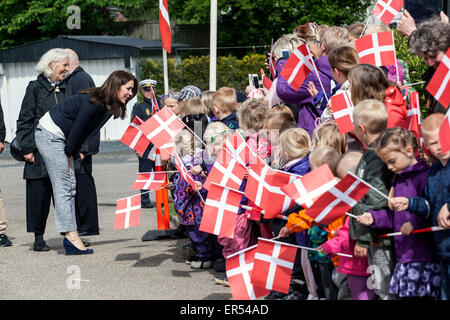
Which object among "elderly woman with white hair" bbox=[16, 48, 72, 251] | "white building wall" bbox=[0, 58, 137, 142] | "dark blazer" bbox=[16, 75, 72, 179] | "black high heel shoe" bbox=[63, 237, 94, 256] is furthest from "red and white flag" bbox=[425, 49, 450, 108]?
"white building wall" bbox=[0, 58, 137, 142]

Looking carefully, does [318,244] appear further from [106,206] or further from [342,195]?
[106,206]

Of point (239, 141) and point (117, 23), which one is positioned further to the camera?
point (117, 23)

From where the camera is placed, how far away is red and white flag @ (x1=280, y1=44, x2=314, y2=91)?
6375 mm

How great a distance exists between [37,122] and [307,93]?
313 centimetres

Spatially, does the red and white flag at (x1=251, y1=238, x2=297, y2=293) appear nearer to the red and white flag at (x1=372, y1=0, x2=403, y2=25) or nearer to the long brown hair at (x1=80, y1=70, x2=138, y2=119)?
the long brown hair at (x1=80, y1=70, x2=138, y2=119)

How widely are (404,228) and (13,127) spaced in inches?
939

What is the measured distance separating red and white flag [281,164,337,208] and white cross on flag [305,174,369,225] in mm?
65

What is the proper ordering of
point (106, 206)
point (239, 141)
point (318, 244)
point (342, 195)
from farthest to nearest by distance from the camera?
point (106, 206), point (239, 141), point (318, 244), point (342, 195)

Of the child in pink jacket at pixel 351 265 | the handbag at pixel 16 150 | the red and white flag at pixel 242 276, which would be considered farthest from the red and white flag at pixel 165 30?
the child in pink jacket at pixel 351 265

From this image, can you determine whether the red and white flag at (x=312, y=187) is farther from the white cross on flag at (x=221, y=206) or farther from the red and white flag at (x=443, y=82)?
the white cross on flag at (x=221, y=206)

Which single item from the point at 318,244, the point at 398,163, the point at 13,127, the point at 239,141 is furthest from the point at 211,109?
the point at 13,127

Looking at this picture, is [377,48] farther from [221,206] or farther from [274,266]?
[274,266]

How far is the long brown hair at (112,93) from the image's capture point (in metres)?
7.17

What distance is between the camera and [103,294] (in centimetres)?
605
